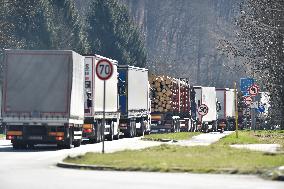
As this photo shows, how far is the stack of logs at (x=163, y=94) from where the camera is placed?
60.7 meters

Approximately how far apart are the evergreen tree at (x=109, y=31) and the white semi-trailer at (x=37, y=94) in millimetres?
96905

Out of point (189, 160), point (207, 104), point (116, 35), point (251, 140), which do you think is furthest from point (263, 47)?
point (116, 35)

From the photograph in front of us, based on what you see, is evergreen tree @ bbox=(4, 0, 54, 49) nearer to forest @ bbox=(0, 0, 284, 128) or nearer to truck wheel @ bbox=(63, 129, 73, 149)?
forest @ bbox=(0, 0, 284, 128)

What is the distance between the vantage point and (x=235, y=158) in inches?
998

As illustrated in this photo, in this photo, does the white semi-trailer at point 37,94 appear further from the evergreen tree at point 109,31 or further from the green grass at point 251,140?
the evergreen tree at point 109,31

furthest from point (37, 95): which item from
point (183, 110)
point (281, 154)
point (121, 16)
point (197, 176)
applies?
point (121, 16)

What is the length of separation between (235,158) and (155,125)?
3485 centimetres

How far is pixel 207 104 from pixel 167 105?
13318 millimetres

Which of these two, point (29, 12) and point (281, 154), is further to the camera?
point (29, 12)

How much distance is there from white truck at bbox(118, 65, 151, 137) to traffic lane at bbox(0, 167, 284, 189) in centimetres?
2752

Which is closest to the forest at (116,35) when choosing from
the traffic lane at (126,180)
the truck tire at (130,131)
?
the truck tire at (130,131)

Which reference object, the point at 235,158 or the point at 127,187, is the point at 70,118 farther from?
the point at 127,187

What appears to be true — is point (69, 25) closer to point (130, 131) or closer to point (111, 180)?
point (130, 131)

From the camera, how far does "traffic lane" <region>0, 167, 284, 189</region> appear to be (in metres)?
18.2
